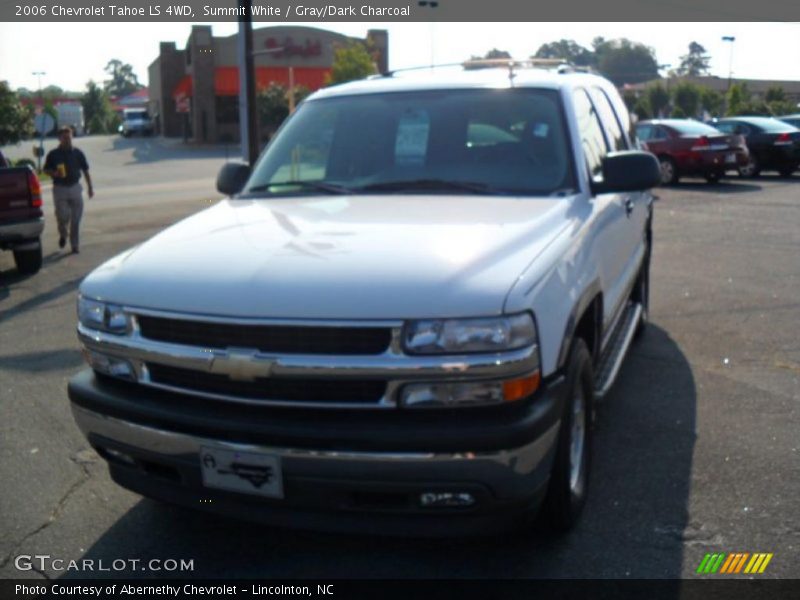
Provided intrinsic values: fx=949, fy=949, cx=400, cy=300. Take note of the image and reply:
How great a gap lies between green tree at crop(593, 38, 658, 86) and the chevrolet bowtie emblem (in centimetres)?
11332

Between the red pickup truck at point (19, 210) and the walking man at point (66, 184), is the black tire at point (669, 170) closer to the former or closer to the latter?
the walking man at point (66, 184)

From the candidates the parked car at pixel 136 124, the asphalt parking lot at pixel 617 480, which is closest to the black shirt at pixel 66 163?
Answer: the asphalt parking lot at pixel 617 480

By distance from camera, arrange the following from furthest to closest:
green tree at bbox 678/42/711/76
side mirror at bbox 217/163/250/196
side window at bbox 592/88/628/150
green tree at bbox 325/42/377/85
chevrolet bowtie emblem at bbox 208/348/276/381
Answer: green tree at bbox 678/42/711/76
green tree at bbox 325/42/377/85
side window at bbox 592/88/628/150
side mirror at bbox 217/163/250/196
chevrolet bowtie emblem at bbox 208/348/276/381

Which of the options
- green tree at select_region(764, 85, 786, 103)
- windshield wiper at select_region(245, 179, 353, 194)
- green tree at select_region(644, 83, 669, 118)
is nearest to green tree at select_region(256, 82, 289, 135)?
green tree at select_region(644, 83, 669, 118)

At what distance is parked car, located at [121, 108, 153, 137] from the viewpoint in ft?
233

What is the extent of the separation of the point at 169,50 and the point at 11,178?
54.8 metres

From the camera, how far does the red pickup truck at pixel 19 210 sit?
420 inches

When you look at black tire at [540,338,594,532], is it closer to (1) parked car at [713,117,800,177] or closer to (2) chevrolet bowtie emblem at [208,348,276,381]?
(2) chevrolet bowtie emblem at [208,348,276,381]

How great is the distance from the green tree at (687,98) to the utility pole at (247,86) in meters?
50.2

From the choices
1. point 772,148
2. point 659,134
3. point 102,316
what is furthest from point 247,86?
point 102,316

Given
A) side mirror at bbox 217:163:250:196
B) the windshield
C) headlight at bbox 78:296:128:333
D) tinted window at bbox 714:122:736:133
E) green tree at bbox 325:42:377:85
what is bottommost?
tinted window at bbox 714:122:736:133

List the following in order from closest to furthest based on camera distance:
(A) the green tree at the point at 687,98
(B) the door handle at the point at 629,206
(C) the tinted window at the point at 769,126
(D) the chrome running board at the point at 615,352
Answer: (D) the chrome running board at the point at 615,352 < (B) the door handle at the point at 629,206 < (C) the tinted window at the point at 769,126 < (A) the green tree at the point at 687,98

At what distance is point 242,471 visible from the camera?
11.1ft

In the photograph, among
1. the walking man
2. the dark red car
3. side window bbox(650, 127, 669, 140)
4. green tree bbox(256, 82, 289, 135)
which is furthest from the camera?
green tree bbox(256, 82, 289, 135)
